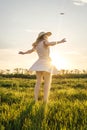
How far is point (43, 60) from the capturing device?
8.52 m

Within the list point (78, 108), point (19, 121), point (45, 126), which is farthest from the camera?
point (78, 108)

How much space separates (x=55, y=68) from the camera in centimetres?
877

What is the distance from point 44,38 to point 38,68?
705 mm

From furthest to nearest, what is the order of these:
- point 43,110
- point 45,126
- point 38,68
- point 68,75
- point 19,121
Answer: point 68,75 → point 38,68 → point 43,110 → point 19,121 → point 45,126

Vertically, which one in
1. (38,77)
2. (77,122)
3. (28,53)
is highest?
(28,53)

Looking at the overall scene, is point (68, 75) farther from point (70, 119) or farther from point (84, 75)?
point (70, 119)

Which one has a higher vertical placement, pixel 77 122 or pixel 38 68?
pixel 38 68

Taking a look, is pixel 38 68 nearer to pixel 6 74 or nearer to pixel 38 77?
pixel 38 77

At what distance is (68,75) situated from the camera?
26516 millimetres

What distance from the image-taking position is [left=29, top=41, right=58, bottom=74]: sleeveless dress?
8.42 m

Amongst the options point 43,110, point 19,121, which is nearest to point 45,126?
point 19,121

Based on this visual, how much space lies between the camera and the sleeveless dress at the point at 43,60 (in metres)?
8.42

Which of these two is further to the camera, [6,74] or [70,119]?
[6,74]

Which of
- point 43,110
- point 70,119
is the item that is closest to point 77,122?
point 70,119
